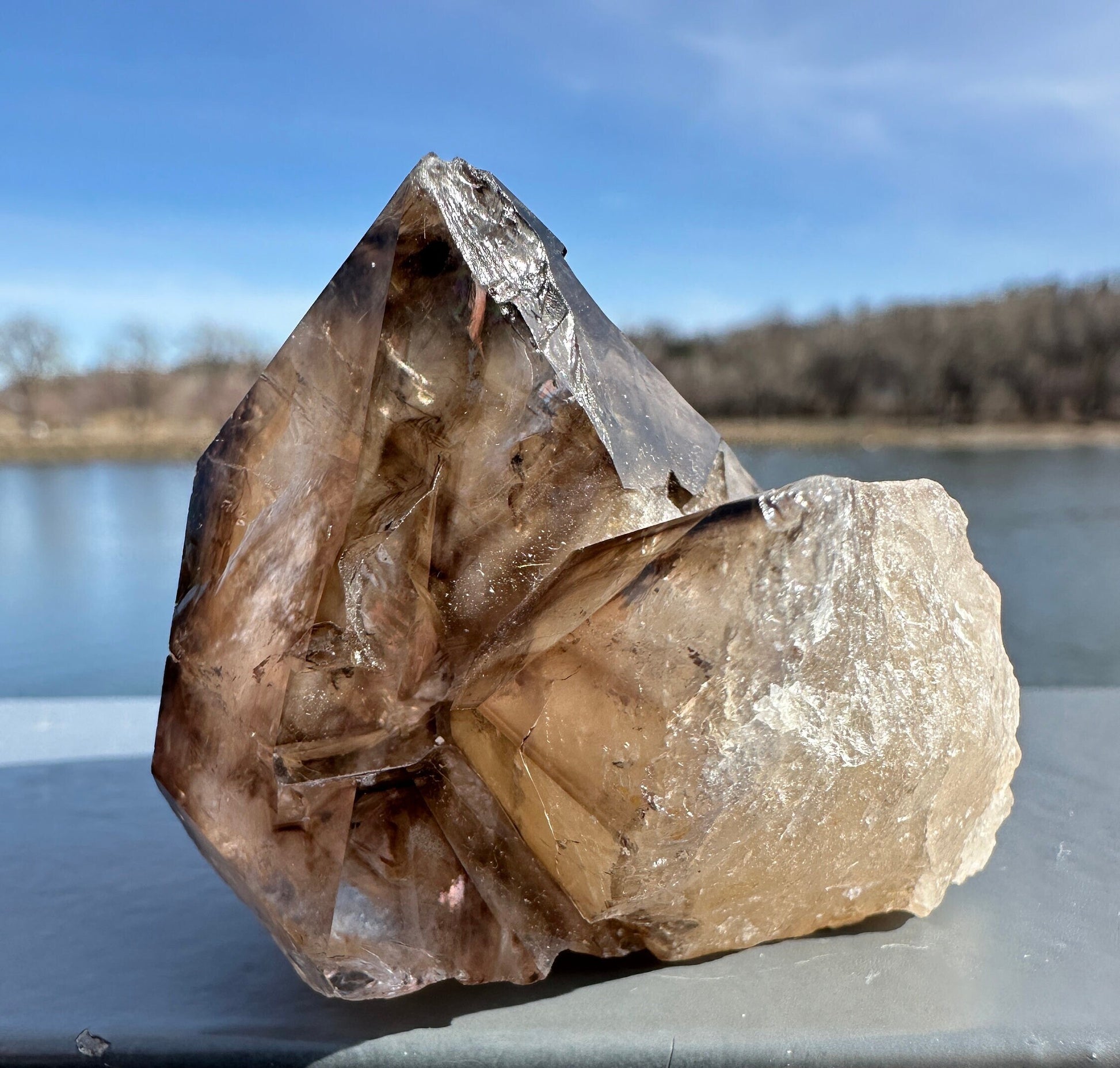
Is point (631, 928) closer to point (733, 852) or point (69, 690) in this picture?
point (733, 852)

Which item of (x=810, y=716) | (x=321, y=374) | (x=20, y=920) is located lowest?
(x=20, y=920)

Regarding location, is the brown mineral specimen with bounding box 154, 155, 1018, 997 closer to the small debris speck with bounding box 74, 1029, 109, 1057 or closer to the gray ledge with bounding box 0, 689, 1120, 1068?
the gray ledge with bounding box 0, 689, 1120, 1068

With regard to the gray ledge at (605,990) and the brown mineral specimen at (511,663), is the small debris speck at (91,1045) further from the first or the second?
the brown mineral specimen at (511,663)

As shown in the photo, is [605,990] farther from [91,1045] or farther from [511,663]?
[91,1045]

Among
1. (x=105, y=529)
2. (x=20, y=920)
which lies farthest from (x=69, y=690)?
(x=105, y=529)

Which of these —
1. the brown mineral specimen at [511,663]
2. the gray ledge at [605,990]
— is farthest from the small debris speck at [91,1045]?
the brown mineral specimen at [511,663]

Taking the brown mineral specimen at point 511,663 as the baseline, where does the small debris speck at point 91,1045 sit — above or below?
below

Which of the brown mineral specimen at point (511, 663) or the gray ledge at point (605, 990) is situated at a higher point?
the brown mineral specimen at point (511, 663)

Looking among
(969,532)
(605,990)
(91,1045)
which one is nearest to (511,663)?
(605,990)
